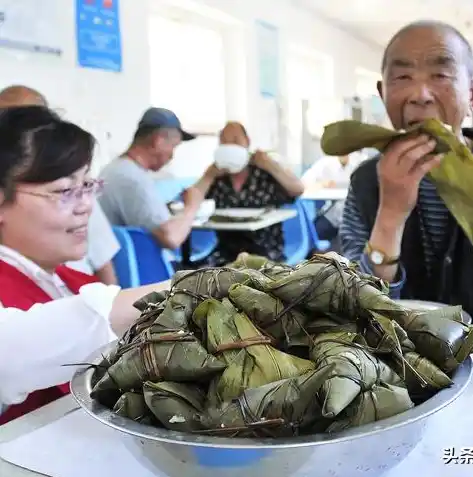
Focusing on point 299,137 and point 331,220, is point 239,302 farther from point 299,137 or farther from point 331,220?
point 299,137

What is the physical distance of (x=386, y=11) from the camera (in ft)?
20.7

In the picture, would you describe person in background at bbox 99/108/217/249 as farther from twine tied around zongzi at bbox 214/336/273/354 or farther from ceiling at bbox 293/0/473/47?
ceiling at bbox 293/0/473/47

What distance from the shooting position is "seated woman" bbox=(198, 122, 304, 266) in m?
3.04

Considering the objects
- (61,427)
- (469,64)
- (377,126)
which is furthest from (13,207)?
(469,64)

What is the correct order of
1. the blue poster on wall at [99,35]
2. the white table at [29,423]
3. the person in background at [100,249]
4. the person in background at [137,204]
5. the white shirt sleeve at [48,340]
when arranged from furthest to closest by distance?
the blue poster on wall at [99,35] < the person in background at [137,204] < the person in background at [100,249] < the white shirt sleeve at [48,340] < the white table at [29,423]

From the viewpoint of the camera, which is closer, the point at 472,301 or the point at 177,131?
the point at 472,301

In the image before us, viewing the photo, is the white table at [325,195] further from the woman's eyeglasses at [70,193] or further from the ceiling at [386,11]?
the woman's eyeglasses at [70,193]

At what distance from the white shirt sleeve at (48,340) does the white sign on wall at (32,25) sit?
2.25m

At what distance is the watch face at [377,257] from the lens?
1.05 meters

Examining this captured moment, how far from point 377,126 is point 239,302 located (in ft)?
1.75

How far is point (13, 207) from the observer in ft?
3.44

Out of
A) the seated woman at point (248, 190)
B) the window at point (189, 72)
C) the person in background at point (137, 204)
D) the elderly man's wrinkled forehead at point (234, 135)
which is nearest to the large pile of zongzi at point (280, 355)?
the person in background at point (137, 204)

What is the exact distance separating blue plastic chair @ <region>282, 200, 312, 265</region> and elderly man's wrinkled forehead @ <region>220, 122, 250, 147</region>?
410mm

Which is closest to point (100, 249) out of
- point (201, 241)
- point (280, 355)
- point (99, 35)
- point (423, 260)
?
point (423, 260)
